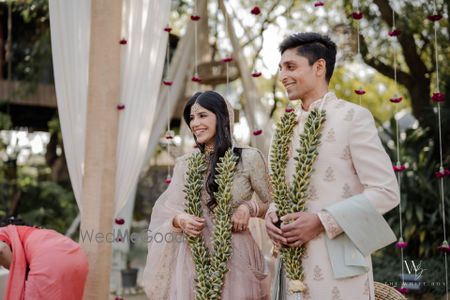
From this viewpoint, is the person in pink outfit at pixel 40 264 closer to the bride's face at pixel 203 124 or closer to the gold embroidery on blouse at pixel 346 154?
the bride's face at pixel 203 124

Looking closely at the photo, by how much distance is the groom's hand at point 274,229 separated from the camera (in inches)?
85.0

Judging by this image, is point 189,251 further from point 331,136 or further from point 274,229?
point 331,136

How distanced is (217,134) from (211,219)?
1.28ft

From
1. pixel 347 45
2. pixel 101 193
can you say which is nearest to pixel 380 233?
pixel 101 193

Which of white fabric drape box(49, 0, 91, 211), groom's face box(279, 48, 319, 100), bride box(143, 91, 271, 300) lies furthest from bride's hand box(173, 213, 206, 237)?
white fabric drape box(49, 0, 91, 211)

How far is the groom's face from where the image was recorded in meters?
2.25

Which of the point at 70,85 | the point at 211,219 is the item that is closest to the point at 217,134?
the point at 211,219

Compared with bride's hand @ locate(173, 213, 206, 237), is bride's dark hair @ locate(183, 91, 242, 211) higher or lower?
higher

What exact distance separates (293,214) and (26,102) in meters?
8.71

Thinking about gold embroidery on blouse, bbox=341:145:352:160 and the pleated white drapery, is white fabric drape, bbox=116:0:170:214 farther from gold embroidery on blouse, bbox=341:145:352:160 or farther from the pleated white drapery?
gold embroidery on blouse, bbox=341:145:352:160

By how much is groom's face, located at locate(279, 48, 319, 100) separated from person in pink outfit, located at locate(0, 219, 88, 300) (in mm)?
1856

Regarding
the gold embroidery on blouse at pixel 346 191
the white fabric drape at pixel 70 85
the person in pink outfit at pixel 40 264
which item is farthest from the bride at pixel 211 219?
the white fabric drape at pixel 70 85

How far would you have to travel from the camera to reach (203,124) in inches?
108

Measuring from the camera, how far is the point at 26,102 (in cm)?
1001
